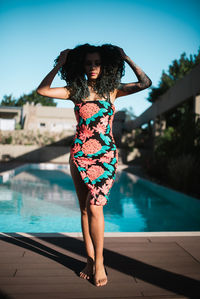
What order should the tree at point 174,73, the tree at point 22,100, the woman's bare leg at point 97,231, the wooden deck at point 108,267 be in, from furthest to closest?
the tree at point 22,100 < the tree at point 174,73 < the woman's bare leg at point 97,231 < the wooden deck at point 108,267

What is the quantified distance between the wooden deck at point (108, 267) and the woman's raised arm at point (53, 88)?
135 cm

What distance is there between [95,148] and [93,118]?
228mm

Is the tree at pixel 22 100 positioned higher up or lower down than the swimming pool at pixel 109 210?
higher up

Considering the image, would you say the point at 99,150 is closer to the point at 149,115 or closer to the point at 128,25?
the point at 128,25

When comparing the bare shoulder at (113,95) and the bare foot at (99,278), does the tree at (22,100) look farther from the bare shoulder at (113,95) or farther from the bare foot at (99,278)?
the bare foot at (99,278)

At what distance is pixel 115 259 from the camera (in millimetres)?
2307

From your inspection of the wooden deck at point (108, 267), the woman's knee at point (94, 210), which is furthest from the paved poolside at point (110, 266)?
the woman's knee at point (94, 210)

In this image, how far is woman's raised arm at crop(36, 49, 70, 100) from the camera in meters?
2.04

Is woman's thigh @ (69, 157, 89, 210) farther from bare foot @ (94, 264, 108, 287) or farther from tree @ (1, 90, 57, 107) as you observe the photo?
tree @ (1, 90, 57, 107)

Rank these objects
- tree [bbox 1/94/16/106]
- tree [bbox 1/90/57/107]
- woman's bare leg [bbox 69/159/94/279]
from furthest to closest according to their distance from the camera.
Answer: tree [bbox 1/90/57/107] → tree [bbox 1/94/16/106] → woman's bare leg [bbox 69/159/94/279]

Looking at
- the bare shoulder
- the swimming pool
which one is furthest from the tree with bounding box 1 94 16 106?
the bare shoulder

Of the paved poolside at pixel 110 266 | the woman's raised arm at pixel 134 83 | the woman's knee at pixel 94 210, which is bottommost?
the paved poolside at pixel 110 266

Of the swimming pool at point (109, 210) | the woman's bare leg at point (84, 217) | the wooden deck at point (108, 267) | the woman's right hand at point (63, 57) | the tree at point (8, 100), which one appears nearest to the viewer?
the wooden deck at point (108, 267)

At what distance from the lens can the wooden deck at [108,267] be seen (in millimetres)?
1725
